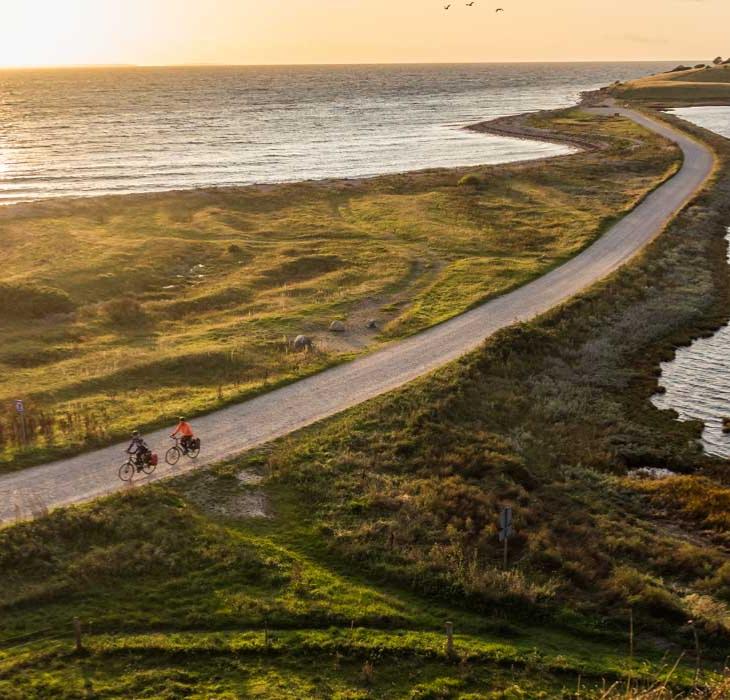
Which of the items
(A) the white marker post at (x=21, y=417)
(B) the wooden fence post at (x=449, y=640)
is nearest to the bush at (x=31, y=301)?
(A) the white marker post at (x=21, y=417)

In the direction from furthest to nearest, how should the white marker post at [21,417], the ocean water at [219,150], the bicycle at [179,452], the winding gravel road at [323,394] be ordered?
the ocean water at [219,150] → the white marker post at [21,417] → the bicycle at [179,452] → the winding gravel road at [323,394]

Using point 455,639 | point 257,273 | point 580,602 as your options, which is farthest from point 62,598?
point 257,273

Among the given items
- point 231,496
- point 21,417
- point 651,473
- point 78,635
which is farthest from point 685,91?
point 78,635

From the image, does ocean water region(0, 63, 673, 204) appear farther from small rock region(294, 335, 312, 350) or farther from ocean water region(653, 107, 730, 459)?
ocean water region(653, 107, 730, 459)

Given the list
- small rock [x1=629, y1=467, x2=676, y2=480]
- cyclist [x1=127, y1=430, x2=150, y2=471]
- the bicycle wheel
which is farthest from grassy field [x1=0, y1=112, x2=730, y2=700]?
the bicycle wheel

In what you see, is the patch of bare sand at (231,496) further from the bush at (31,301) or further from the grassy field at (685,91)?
the grassy field at (685,91)

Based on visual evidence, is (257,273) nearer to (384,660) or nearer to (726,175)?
(384,660)
